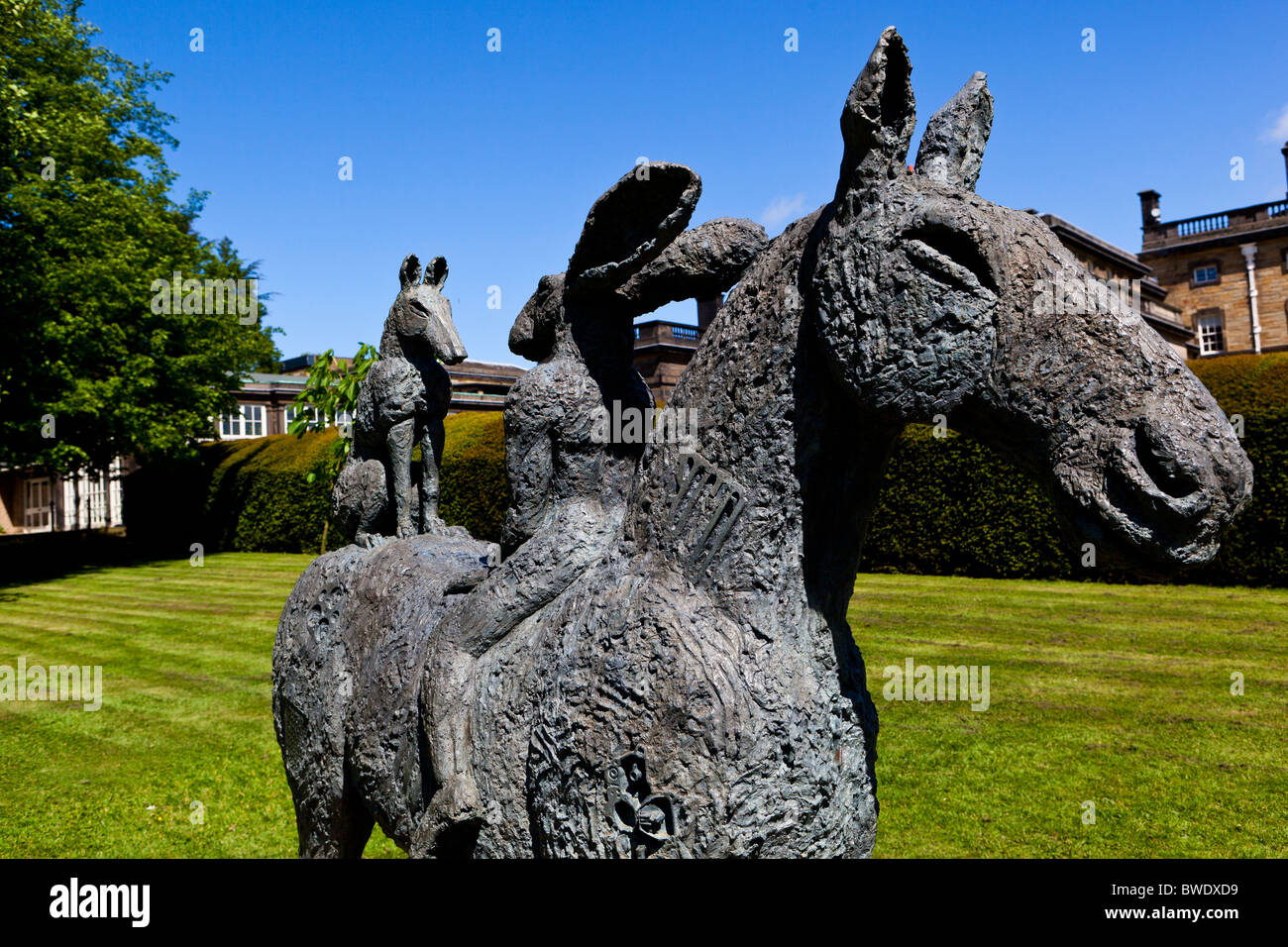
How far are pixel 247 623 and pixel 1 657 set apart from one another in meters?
3.18

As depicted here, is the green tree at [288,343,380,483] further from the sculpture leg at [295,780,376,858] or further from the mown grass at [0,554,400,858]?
the sculpture leg at [295,780,376,858]

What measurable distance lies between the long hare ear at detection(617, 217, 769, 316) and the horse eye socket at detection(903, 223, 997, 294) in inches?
26.0

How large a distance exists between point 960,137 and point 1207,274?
54.3m

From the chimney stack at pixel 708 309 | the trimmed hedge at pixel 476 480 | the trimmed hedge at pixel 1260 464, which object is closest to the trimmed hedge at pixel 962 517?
the trimmed hedge at pixel 1260 464

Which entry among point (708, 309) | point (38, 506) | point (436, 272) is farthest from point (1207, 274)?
point (38, 506)

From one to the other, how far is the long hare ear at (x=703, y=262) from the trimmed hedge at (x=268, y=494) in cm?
1519

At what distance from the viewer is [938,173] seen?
2.14 m

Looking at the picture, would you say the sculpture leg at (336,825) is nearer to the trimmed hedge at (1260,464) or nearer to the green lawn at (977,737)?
the green lawn at (977,737)

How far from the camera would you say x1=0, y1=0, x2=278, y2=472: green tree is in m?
19.7

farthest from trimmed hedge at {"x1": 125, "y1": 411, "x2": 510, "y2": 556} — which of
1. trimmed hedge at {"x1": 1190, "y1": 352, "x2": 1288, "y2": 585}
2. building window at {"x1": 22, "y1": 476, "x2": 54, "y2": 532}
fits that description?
building window at {"x1": 22, "y1": 476, "x2": 54, "y2": 532}

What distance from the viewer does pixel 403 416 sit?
4.05m

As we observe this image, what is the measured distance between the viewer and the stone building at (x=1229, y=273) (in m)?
45.1

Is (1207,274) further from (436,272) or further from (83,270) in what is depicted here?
(436,272)
